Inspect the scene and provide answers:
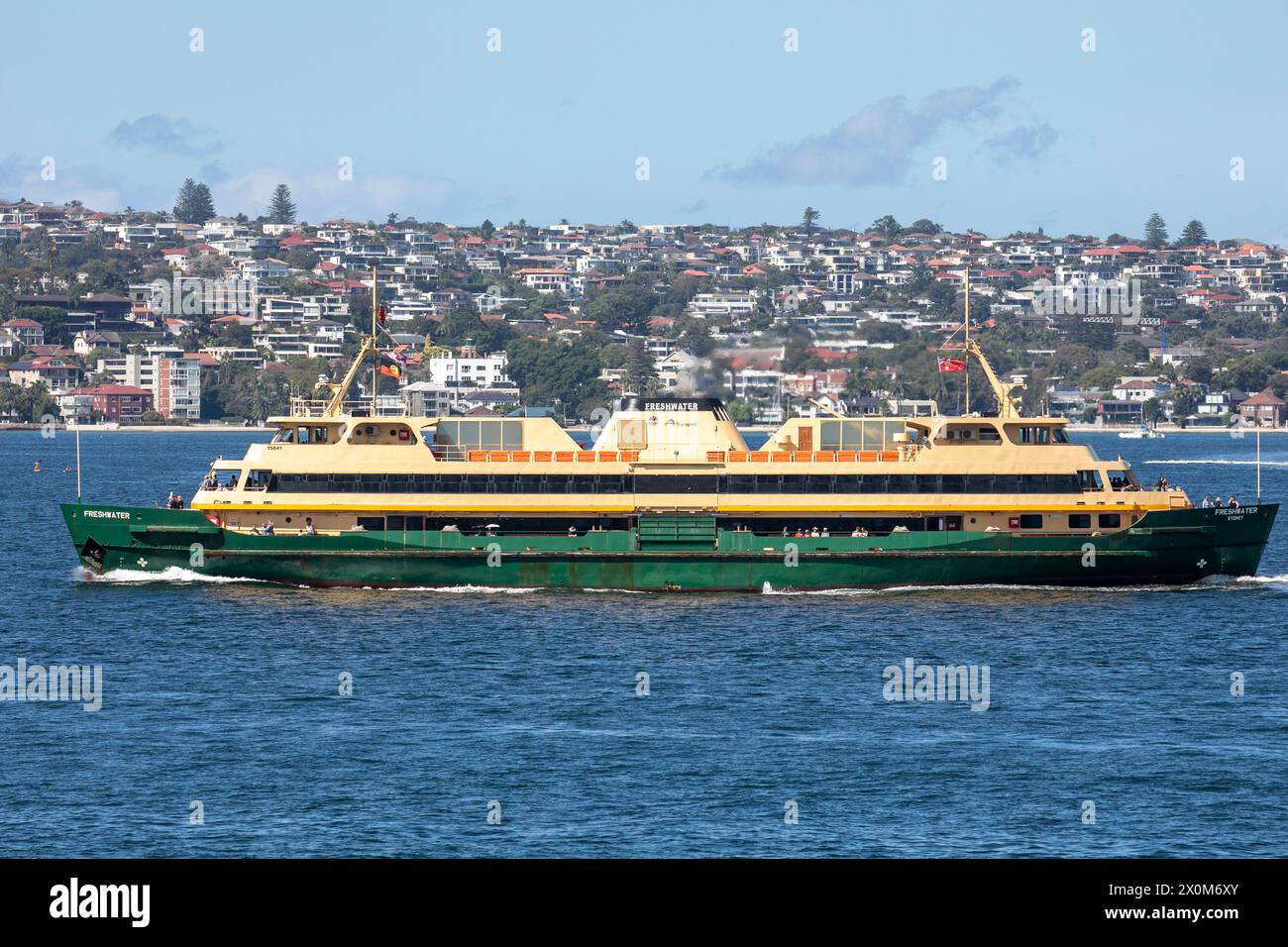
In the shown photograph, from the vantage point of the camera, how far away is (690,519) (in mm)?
59375

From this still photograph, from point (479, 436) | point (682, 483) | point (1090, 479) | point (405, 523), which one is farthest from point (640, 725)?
point (1090, 479)

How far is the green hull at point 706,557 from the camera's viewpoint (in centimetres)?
5884

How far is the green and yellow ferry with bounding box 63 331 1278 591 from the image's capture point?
5897 centimetres

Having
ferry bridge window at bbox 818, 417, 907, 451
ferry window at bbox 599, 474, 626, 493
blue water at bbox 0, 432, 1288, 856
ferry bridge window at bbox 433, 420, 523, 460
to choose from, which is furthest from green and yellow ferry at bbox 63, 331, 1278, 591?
blue water at bbox 0, 432, 1288, 856

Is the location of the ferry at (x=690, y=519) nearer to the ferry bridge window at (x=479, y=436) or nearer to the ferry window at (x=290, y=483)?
the ferry window at (x=290, y=483)

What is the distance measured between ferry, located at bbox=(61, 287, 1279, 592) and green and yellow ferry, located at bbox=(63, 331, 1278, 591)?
6 cm

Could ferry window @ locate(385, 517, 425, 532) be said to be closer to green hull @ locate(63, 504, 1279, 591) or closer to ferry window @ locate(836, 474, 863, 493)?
green hull @ locate(63, 504, 1279, 591)

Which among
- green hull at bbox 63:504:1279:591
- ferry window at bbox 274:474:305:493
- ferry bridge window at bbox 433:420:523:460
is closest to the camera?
green hull at bbox 63:504:1279:591

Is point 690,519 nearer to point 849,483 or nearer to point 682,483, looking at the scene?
point 682,483

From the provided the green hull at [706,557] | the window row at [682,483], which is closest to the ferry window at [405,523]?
the green hull at [706,557]

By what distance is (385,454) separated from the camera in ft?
197

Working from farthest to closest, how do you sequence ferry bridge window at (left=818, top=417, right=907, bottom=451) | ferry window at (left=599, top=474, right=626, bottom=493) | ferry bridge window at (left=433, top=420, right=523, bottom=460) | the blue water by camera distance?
ferry bridge window at (left=818, top=417, right=907, bottom=451)
ferry bridge window at (left=433, top=420, right=523, bottom=460)
ferry window at (left=599, top=474, right=626, bottom=493)
the blue water

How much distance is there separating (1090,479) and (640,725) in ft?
85.5

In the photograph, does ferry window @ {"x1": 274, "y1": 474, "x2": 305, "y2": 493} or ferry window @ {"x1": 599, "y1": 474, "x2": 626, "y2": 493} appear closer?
ferry window @ {"x1": 599, "y1": 474, "x2": 626, "y2": 493}
